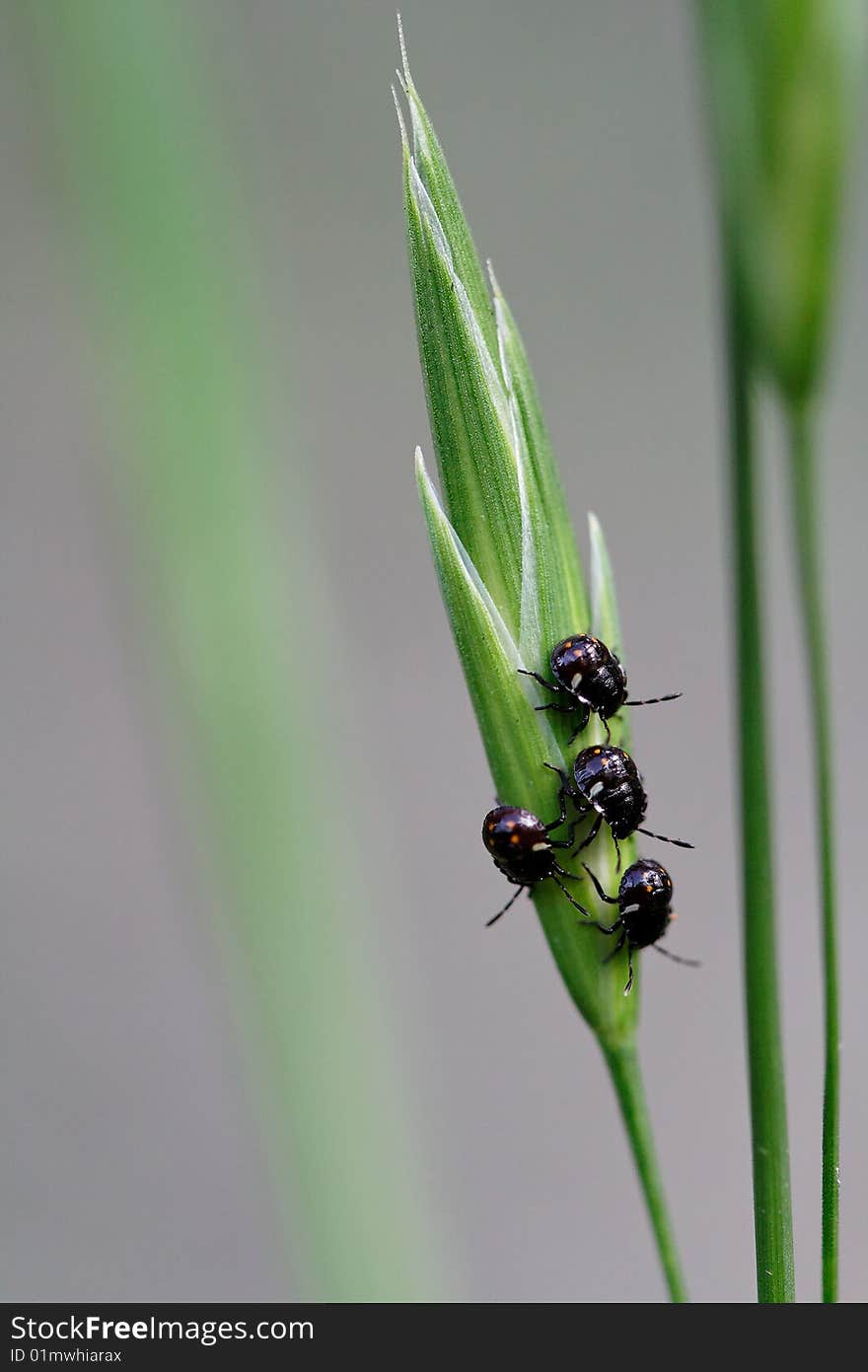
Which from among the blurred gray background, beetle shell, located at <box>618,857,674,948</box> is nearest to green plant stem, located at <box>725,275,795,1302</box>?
beetle shell, located at <box>618,857,674,948</box>

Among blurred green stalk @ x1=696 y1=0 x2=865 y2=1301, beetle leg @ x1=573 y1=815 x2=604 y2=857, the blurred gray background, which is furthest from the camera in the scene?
the blurred gray background

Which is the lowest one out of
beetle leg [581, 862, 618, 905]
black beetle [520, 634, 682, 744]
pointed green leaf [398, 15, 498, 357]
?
beetle leg [581, 862, 618, 905]

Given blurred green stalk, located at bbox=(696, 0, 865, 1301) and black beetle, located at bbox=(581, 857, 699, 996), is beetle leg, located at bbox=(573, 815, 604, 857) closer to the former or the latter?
black beetle, located at bbox=(581, 857, 699, 996)

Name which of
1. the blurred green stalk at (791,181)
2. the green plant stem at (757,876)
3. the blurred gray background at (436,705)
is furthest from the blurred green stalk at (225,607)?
the blurred gray background at (436,705)

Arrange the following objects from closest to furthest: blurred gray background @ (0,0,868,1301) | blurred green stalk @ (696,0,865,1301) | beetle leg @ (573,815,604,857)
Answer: blurred green stalk @ (696,0,865,1301)
beetle leg @ (573,815,604,857)
blurred gray background @ (0,0,868,1301)

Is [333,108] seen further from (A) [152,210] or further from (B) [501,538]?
(B) [501,538]

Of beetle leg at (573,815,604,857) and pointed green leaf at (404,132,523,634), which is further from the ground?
pointed green leaf at (404,132,523,634)

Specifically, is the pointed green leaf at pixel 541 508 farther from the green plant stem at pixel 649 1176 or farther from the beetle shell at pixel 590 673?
the green plant stem at pixel 649 1176

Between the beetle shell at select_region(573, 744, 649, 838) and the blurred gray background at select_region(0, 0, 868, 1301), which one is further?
the blurred gray background at select_region(0, 0, 868, 1301)
